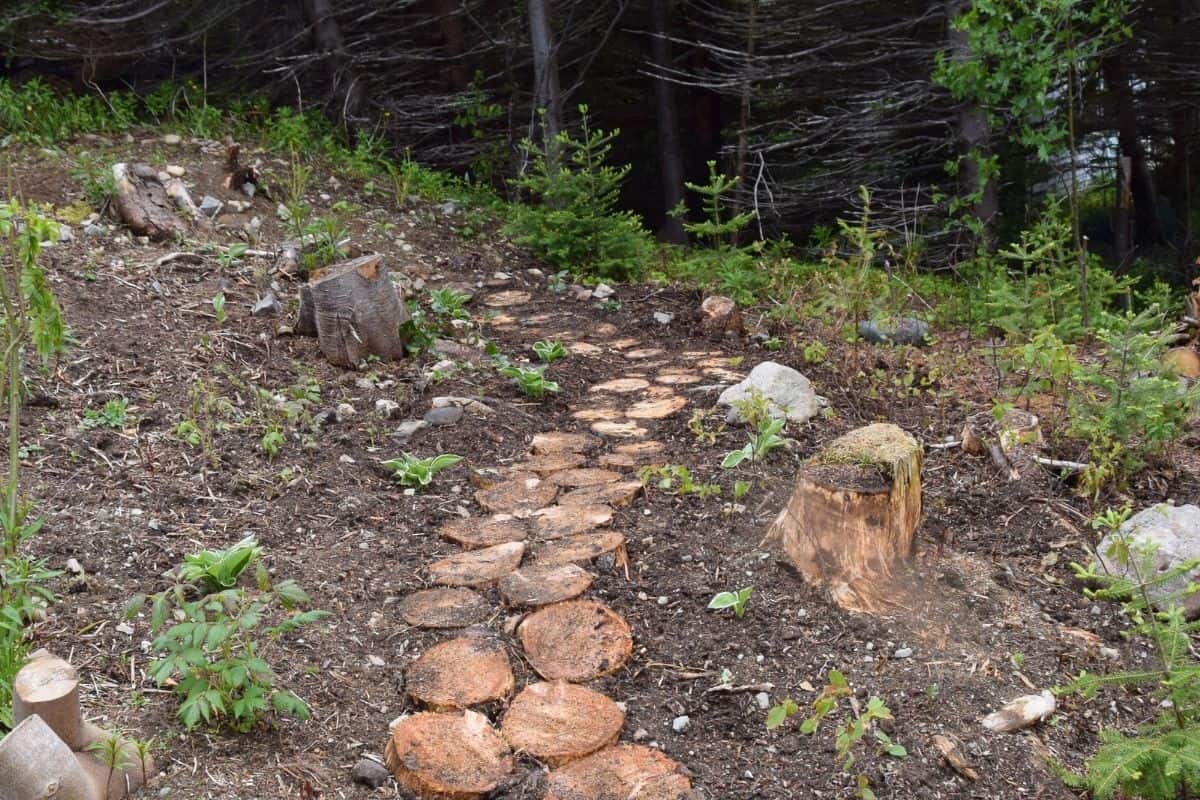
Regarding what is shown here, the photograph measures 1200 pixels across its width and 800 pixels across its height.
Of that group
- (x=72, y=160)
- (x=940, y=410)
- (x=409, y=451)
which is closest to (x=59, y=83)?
(x=72, y=160)

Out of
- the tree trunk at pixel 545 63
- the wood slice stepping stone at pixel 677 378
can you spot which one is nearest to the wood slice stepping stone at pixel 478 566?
the wood slice stepping stone at pixel 677 378

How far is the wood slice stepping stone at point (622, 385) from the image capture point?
4727 millimetres

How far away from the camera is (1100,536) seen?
3.05m

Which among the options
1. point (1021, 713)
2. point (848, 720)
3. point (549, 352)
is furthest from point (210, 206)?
point (1021, 713)

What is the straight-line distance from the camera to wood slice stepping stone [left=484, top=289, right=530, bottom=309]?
623 centimetres

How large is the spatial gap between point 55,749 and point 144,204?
4451 millimetres

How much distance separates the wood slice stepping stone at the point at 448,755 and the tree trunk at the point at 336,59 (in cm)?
810

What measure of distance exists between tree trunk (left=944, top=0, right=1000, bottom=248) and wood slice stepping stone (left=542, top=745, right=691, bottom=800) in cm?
633

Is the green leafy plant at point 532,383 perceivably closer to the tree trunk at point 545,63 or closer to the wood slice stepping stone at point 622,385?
the wood slice stepping stone at point 622,385

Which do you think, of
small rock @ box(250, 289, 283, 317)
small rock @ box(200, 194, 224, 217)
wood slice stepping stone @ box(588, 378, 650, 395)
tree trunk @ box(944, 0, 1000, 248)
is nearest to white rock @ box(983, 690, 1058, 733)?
wood slice stepping stone @ box(588, 378, 650, 395)

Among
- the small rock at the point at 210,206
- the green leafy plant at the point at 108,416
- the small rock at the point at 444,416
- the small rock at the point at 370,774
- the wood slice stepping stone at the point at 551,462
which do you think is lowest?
the wood slice stepping stone at the point at 551,462

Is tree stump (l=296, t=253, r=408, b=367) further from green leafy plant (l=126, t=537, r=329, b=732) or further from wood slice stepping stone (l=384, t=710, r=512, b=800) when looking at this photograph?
wood slice stepping stone (l=384, t=710, r=512, b=800)

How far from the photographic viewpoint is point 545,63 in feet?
28.1

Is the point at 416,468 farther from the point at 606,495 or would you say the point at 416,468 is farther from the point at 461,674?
the point at 461,674
